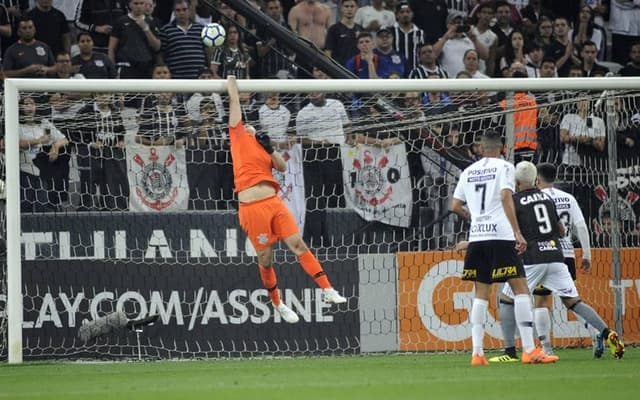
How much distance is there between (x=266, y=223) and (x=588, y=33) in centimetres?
995

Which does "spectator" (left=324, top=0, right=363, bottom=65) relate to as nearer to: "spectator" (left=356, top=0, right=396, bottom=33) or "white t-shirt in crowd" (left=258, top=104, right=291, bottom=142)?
"spectator" (left=356, top=0, right=396, bottom=33)

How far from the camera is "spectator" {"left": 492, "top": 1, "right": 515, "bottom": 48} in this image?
1981 centimetres

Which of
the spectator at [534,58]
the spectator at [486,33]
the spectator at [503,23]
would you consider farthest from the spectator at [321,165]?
the spectator at [503,23]

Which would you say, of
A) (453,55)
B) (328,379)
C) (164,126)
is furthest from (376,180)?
(328,379)

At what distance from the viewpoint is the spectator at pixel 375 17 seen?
19.1 meters

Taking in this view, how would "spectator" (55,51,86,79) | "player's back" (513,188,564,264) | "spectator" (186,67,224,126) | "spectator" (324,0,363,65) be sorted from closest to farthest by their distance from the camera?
"player's back" (513,188,564,264)
"spectator" (186,67,224,126)
"spectator" (55,51,86,79)
"spectator" (324,0,363,65)

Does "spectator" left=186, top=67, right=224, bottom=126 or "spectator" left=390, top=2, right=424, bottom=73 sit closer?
"spectator" left=186, top=67, right=224, bottom=126

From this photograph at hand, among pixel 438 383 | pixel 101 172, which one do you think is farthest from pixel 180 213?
pixel 438 383

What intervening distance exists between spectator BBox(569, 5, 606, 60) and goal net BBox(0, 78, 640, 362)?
5145mm

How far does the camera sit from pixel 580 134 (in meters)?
15.4

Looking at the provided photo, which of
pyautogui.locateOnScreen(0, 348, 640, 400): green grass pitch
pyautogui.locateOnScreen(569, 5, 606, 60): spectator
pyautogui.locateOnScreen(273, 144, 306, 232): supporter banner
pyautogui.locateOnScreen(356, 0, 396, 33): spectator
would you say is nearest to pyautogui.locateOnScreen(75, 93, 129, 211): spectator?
pyautogui.locateOnScreen(273, 144, 306, 232): supporter banner

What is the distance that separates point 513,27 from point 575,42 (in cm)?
119

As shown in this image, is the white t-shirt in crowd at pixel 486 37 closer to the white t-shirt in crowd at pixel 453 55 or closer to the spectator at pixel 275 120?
the white t-shirt in crowd at pixel 453 55

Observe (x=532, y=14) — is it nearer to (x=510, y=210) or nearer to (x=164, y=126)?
(x=164, y=126)
